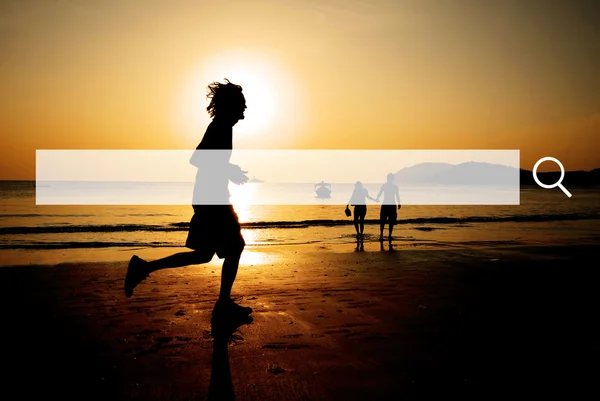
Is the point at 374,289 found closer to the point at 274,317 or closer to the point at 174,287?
the point at 274,317

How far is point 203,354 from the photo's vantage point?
13.3 ft

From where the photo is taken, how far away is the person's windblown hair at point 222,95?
519 centimetres

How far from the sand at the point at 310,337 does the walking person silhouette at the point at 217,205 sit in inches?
24.5

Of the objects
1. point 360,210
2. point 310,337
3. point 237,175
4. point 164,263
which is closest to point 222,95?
point 237,175

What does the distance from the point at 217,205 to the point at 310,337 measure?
1.63 meters

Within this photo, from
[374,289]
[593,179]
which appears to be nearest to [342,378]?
[374,289]

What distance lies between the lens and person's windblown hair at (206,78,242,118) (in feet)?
17.0

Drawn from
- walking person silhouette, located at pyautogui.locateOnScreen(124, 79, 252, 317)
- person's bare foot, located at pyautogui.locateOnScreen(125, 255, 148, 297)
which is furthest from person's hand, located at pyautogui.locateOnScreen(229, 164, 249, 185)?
person's bare foot, located at pyautogui.locateOnScreen(125, 255, 148, 297)

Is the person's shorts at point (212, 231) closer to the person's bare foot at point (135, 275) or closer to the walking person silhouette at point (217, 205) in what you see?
the walking person silhouette at point (217, 205)

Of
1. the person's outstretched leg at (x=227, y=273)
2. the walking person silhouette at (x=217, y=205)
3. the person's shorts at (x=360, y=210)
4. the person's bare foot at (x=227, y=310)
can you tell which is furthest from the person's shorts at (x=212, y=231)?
the person's shorts at (x=360, y=210)

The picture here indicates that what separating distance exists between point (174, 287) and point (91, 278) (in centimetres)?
206

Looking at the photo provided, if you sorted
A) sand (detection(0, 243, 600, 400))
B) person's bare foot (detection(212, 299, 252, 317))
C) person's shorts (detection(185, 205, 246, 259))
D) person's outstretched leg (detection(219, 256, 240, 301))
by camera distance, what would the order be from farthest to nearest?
1. person's bare foot (detection(212, 299, 252, 317))
2. person's outstretched leg (detection(219, 256, 240, 301))
3. person's shorts (detection(185, 205, 246, 259))
4. sand (detection(0, 243, 600, 400))

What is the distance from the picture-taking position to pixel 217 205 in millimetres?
4910

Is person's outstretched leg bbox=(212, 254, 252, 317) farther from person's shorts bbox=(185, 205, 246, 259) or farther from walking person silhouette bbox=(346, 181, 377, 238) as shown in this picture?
walking person silhouette bbox=(346, 181, 377, 238)
